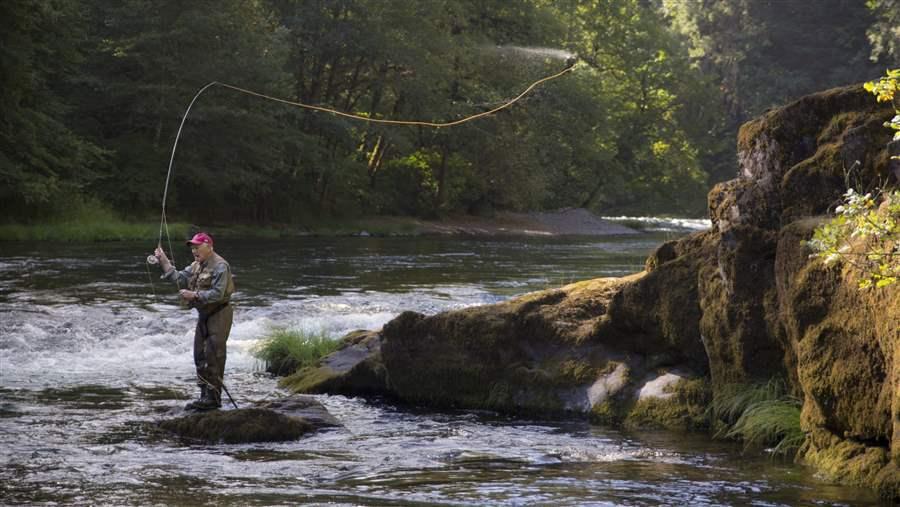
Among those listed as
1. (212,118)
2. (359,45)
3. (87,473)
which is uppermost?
(359,45)

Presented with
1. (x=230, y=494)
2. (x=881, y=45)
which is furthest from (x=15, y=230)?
(x=881, y=45)

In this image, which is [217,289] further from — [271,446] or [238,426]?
[271,446]

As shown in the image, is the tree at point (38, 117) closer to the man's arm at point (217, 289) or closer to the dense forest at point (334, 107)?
the dense forest at point (334, 107)

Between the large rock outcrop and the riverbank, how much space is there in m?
23.3

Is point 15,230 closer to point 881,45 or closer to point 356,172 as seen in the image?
point 356,172

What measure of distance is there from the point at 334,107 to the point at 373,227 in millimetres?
5654

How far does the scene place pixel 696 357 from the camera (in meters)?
12.0

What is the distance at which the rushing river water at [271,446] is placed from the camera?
897cm

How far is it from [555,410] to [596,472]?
258 cm

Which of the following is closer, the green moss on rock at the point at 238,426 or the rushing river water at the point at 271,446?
the rushing river water at the point at 271,446

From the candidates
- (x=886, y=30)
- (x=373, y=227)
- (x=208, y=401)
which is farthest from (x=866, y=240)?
(x=886, y=30)

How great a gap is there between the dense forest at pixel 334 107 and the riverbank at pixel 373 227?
0.83m

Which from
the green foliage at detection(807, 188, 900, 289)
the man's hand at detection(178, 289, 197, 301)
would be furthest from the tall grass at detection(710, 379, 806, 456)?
the man's hand at detection(178, 289, 197, 301)

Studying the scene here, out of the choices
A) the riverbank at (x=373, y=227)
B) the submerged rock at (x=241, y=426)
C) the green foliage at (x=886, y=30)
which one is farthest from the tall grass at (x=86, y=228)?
the green foliage at (x=886, y=30)
